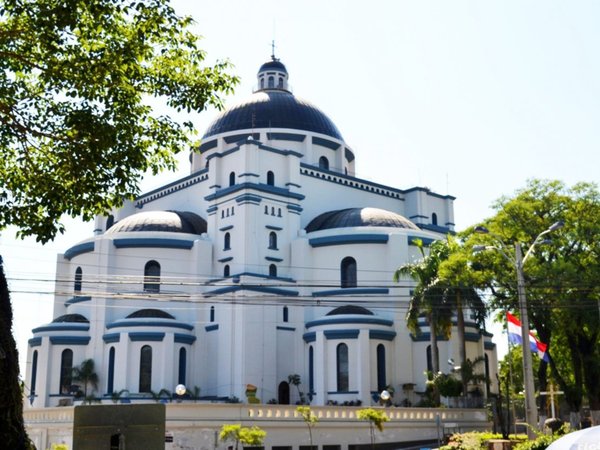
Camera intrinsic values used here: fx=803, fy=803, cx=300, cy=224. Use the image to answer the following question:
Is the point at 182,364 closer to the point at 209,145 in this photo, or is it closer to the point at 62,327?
the point at 62,327

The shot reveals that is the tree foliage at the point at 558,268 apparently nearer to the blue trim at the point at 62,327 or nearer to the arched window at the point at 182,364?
the arched window at the point at 182,364

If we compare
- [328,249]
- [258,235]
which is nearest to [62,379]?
[258,235]

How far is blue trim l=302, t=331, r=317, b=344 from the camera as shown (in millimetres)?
49291

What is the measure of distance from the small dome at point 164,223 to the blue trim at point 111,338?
307 inches

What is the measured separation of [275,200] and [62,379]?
57.6 ft

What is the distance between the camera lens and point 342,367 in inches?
1889

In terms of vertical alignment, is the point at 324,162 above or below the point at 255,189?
above

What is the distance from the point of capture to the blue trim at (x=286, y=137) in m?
60.7

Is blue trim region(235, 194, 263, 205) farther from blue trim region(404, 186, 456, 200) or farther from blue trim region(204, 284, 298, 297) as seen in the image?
blue trim region(404, 186, 456, 200)

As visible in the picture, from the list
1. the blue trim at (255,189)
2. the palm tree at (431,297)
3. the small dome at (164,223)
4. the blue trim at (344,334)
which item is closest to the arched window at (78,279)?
the small dome at (164,223)

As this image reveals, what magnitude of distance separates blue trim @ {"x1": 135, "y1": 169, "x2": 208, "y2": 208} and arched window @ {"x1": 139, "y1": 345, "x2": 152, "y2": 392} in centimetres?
1410

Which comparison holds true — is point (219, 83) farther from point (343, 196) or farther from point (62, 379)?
point (343, 196)

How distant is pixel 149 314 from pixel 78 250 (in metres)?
8.78

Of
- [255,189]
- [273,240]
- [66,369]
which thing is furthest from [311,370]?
[66,369]
